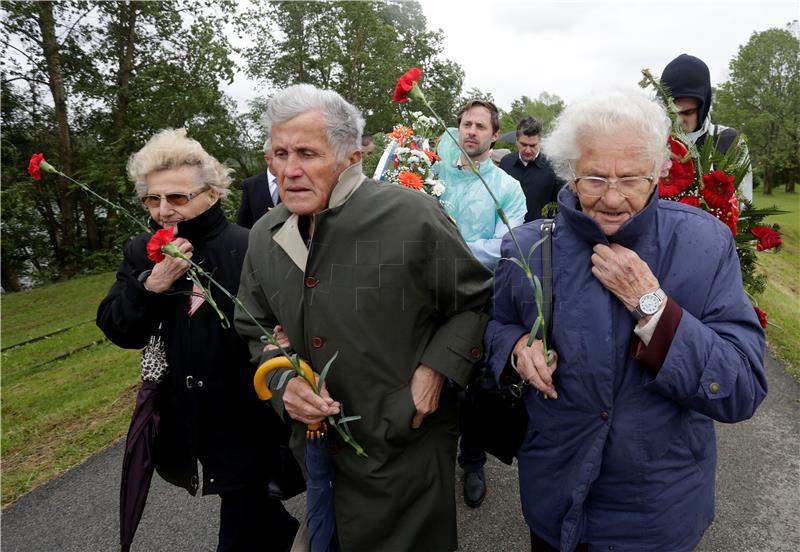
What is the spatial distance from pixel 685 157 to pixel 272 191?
3.19 metres

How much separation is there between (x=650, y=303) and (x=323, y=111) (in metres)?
1.22

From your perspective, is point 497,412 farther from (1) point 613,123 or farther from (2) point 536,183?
(2) point 536,183

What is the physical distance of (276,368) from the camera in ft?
6.23

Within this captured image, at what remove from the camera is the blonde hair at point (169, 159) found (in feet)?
7.68

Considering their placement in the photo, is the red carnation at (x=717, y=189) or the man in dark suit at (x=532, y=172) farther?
the man in dark suit at (x=532, y=172)

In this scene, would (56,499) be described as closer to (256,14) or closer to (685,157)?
(685,157)

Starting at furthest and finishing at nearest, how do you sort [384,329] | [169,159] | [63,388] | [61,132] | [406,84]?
1. [61,132]
2. [63,388]
3. [169,159]
4. [384,329]
5. [406,84]

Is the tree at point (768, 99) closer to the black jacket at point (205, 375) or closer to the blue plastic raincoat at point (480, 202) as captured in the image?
the blue plastic raincoat at point (480, 202)

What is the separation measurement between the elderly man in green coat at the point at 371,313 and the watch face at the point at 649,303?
2.05 ft

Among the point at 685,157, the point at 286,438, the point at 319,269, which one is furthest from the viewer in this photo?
the point at 286,438

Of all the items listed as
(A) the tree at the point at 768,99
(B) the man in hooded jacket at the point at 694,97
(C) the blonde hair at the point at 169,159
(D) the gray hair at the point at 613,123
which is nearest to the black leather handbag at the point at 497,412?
(D) the gray hair at the point at 613,123

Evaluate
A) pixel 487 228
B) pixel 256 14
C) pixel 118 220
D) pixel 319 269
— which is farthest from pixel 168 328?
pixel 256 14

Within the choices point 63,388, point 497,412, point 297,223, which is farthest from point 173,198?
point 63,388

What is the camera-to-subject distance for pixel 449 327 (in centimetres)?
195
